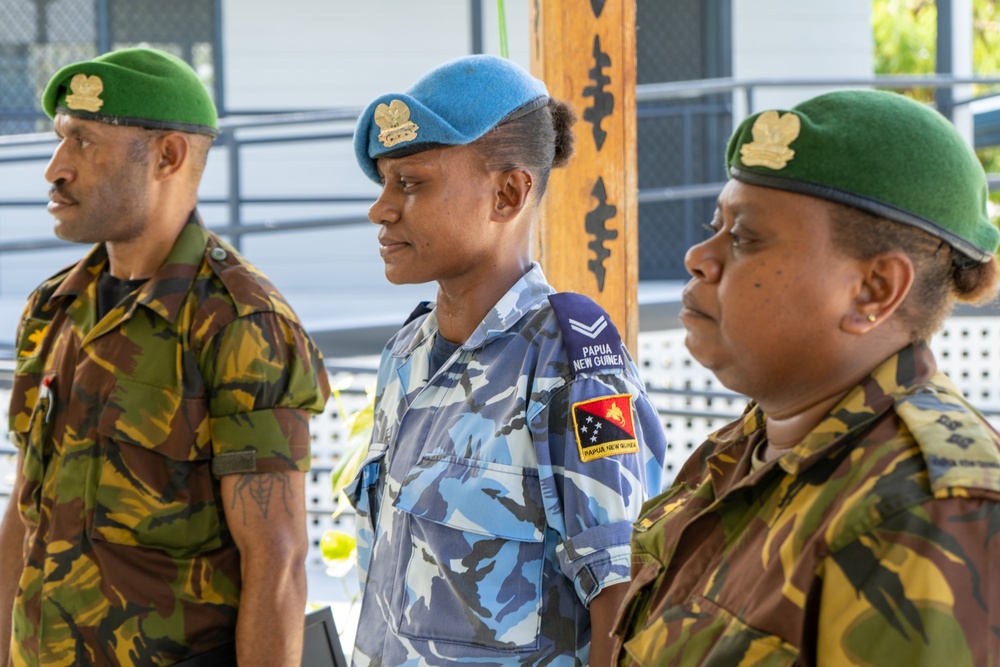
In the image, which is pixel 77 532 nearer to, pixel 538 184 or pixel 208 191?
pixel 538 184

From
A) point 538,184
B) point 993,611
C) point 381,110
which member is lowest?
point 993,611

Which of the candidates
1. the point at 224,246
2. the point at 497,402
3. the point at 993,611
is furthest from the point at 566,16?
the point at 993,611

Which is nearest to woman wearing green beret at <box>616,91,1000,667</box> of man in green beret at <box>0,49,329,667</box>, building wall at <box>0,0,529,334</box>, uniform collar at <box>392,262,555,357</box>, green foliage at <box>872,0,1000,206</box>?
uniform collar at <box>392,262,555,357</box>

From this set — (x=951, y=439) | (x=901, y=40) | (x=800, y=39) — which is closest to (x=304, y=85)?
(x=800, y=39)

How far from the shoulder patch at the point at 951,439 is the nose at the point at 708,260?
23 cm

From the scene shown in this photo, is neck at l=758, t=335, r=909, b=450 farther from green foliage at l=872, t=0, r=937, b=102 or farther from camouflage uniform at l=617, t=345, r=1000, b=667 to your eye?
green foliage at l=872, t=0, r=937, b=102

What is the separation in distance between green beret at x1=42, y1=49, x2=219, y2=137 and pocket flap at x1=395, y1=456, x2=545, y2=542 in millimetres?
918

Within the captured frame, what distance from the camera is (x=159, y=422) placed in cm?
197

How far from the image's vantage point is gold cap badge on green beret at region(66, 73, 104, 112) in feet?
6.75

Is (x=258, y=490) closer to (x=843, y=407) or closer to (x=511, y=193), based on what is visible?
(x=511, y=193)

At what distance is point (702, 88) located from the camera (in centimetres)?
580

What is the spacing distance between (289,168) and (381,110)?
24.6ft

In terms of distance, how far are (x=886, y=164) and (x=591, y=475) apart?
0.61 m

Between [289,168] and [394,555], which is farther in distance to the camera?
[289,168]
